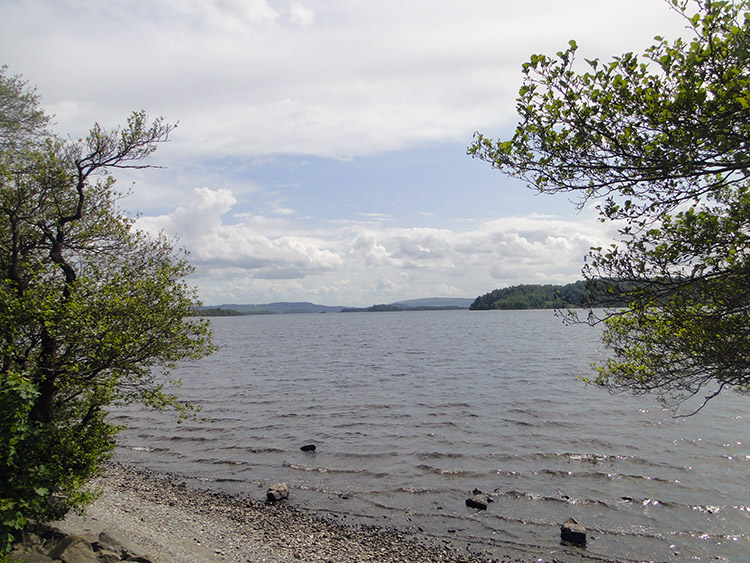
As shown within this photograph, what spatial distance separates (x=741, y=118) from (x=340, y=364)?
5367cm

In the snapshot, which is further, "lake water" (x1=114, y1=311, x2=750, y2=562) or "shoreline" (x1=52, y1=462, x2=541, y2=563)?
"lake water" (x1=114, y1=311, x2=750, y2=562)

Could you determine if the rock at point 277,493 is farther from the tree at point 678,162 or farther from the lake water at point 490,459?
the tree at point 678,162

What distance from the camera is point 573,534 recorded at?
14492mm

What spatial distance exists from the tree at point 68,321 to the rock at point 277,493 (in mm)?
7600

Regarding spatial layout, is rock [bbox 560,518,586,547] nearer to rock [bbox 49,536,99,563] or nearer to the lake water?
the lake water

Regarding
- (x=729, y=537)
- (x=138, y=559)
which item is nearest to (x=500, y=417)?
(x=729, y=537)

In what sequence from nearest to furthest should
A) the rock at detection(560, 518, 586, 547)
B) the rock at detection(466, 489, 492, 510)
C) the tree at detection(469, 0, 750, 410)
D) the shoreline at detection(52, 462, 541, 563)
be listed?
1. the tree at detection(469, 0, 750, 410)
2. the shoreline at detection(52, 462, 541, 563)
3. the rock at detection(560, 518, 586, 547)
4. the rock at detection(466, 489, 492, 510)

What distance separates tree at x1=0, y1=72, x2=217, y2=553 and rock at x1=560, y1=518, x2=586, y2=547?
12817 mm

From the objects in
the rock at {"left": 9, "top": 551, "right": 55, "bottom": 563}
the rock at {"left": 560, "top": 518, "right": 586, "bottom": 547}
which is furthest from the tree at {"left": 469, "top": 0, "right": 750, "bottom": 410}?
the rock at {"left": 9, "top": 551, "right": 55, "bottom": 563}

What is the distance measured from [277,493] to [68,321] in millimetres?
11375

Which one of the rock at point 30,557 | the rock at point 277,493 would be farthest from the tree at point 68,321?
the rock at point 277,493

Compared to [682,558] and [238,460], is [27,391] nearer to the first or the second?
[238,460]

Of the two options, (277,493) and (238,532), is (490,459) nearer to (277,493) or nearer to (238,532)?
(277,493)

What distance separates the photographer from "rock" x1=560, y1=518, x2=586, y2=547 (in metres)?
14.5
